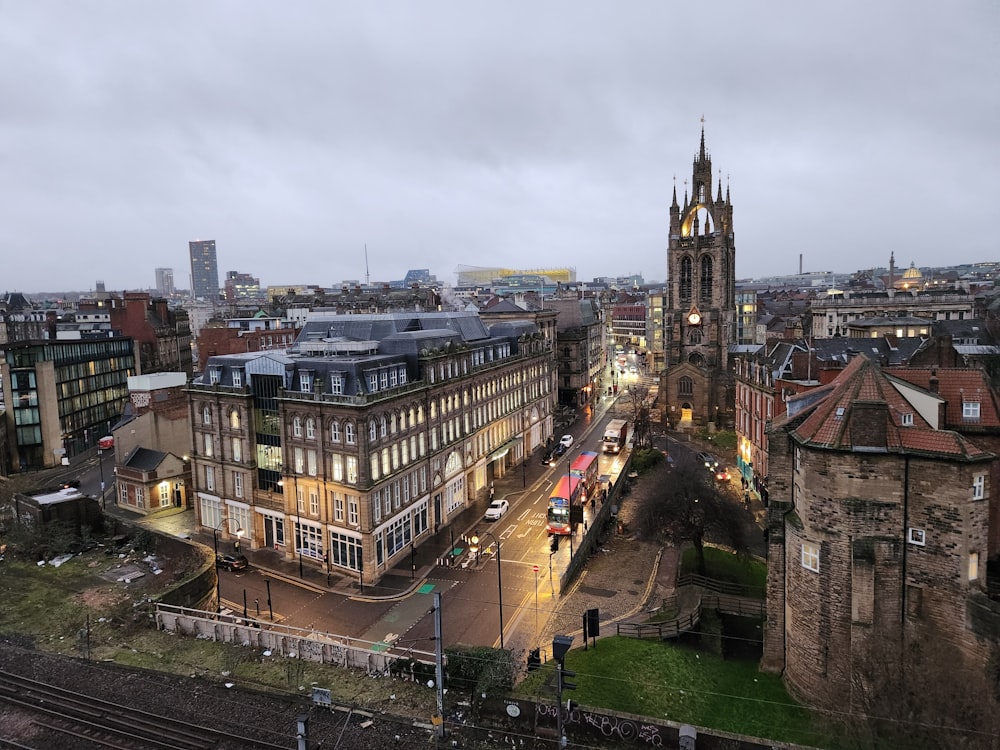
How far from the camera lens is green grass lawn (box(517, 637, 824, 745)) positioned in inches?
1148

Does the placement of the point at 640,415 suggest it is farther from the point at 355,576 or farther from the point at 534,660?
→ the point at 534,660

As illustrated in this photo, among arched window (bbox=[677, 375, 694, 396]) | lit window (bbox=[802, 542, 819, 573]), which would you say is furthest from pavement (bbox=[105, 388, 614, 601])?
arched window (bbox=[677, 375, 694, 396])

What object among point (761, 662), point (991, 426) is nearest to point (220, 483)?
point (761, 662)

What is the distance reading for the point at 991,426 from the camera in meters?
32.6

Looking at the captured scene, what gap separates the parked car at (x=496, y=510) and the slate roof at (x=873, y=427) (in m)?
33.3

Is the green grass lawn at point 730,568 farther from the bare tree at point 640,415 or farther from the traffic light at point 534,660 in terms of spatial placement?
the bare tree at point 640,415

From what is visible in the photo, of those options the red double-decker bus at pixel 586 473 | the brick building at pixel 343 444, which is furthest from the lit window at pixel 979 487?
the brick building at pixel 343 444

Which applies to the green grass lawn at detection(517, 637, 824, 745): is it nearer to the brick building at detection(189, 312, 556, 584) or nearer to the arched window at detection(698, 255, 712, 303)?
the brick building at detection(189, 312, 556, 584)

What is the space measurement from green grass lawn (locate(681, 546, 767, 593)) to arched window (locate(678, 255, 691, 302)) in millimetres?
57180

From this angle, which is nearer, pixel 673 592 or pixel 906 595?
pixel 906 595

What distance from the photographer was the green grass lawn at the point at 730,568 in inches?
1797

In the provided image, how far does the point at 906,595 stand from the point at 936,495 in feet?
16.0

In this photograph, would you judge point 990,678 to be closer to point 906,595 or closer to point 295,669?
point 906,595

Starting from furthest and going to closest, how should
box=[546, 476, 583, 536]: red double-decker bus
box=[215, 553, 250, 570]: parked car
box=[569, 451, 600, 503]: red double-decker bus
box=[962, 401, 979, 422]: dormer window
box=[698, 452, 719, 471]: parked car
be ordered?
box=[698, 452, 719, 471]: parked car, box=[569, 451, 600, 503]: red double-decker bus, box=[546, 476, 583, 536]: red double-decker bus, box=[215, 553, 250, 570]: parked car, box=[962, 401, 979, 422]: dormer window
